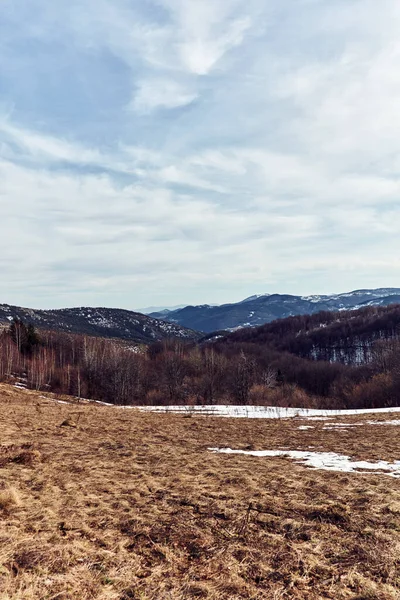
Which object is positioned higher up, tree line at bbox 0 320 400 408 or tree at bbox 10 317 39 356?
tree at bbox 10 317 39 356

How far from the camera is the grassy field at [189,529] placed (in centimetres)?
465

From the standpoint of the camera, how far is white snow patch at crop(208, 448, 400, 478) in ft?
34.8

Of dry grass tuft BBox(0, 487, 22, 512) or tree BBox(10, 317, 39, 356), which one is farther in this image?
tree BBox(10, 317, 39, 356)

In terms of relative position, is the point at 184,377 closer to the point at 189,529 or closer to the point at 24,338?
the point at 24,338

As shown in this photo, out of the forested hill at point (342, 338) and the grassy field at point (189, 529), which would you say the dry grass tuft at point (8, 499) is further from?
the forested hill at point (342, 338)

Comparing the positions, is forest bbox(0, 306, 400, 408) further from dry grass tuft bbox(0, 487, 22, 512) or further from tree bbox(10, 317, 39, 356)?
dry grass tuft bbox(0, 487, 22, 512)

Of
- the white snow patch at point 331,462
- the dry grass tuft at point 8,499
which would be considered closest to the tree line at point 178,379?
the white snow patch at point 331,462

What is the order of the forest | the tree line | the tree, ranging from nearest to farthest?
the tree line
the forest
the tree

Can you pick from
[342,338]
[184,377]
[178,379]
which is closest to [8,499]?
[178,379]

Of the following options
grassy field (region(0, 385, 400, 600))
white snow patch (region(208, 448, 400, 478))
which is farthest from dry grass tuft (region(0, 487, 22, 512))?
white snow patch (region(208, 448, 400, 478))

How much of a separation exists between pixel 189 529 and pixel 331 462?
7007mm

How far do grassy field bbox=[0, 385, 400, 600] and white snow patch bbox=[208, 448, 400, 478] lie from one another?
0.77 m

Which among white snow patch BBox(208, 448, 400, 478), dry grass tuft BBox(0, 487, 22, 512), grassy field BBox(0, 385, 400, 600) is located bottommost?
white snow patch BBox(208, 448, 400, 478)

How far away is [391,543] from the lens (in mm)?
5715
